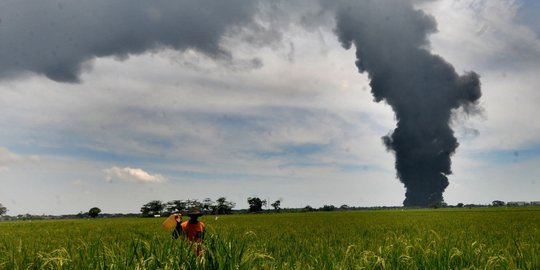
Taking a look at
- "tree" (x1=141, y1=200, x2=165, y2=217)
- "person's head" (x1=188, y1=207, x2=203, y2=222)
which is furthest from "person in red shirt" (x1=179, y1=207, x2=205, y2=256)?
"tree" (x1=141, y1=200, x2=165, y2=217)

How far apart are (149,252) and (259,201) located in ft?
579

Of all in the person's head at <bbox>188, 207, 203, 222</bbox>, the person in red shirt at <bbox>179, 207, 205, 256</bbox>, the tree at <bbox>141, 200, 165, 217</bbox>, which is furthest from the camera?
the tree at <bbox>141, 200, 165, 217</bbox>

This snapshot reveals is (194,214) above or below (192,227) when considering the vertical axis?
above

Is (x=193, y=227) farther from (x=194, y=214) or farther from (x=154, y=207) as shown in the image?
(x=154, y=207)

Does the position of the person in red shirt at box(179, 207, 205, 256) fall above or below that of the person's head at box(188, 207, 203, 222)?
below

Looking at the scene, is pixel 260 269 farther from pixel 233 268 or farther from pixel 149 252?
pixel 149 252

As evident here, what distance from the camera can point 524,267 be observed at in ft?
15.7

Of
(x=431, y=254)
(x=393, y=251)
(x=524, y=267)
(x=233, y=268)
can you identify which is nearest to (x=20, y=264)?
(x=233, y=268)

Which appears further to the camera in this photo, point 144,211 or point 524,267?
point 144,211

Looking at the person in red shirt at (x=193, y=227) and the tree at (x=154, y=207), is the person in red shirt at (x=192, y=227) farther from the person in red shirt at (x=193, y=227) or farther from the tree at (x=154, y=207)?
the tree at (x=154, y=207)

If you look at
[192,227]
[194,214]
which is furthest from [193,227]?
[194,214]

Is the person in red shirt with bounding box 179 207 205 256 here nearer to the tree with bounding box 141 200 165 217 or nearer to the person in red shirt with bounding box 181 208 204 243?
the person in red shirt with bounding box 181 208 204 243

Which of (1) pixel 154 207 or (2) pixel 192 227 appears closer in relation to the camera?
(2) pixel 192 227

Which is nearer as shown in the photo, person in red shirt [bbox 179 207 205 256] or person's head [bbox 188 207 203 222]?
person in red shirt [bbox 179 207 205 256]
